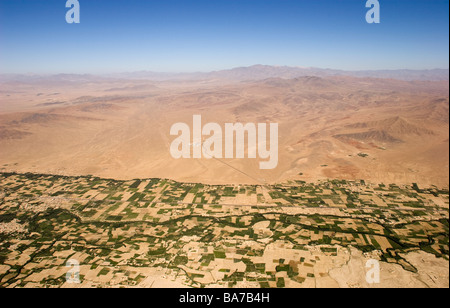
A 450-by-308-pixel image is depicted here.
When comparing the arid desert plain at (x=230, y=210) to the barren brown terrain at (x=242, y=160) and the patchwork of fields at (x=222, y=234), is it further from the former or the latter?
the barren brown terrain at (x=242, y=160)

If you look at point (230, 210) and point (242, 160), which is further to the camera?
point (242, 160)

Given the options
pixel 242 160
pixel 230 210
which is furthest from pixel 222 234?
pixel 242 160

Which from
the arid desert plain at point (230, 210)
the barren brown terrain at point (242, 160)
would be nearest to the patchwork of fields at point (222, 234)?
the arid desert plain at point (230, 210)

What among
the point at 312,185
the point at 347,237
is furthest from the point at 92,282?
the point at 312,185

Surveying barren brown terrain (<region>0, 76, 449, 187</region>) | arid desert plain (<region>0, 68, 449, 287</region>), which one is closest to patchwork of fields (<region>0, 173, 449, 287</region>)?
arid desert plain (<region>0, 68, 449, 287</region>)

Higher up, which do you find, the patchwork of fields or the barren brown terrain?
the barren brown terrain

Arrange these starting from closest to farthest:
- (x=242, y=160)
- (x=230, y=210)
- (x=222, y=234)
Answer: (x=222, y=234) → (x=230, y=210) → (x=242, y=160)

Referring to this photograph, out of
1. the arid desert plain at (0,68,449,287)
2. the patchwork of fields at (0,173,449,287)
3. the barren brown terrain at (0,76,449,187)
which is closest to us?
the patchwork of fields at (0,173,449,287)

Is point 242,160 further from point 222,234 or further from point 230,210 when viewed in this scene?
point 222,234

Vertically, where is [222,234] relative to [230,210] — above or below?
below

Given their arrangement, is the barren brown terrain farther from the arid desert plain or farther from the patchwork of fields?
the patchwork of fields
